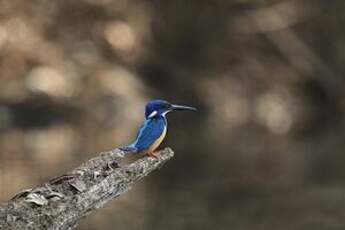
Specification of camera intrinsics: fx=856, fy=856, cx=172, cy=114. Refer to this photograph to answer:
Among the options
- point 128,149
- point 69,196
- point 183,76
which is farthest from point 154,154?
point 183,76

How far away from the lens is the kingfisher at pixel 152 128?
1359mm

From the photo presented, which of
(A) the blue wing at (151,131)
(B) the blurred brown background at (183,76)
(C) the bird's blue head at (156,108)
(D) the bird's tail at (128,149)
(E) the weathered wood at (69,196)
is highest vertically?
(B) the blurred brown background at (183,76)

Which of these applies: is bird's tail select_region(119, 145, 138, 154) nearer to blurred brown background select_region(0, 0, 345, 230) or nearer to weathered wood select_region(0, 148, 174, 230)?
weathered wood select_region(0, 148, 174, 230)

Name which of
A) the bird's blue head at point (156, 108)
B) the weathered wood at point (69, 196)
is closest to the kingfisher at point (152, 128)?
the bird's blue head at point (156, 108)

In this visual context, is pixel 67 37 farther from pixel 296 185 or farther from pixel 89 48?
pixel 296 185

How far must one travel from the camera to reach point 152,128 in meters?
1.42

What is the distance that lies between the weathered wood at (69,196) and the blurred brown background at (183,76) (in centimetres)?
688

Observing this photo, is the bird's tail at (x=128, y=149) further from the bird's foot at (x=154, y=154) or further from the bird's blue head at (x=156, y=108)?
the bird's blue head at (x=156, y=108)

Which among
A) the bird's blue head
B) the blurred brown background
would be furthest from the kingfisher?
the blurred brown background

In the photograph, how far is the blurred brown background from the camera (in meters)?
9.11

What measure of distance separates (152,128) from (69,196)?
0.40m

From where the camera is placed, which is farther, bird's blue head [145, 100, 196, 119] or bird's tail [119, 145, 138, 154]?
bird's blue head [145, 100, 196, 119]

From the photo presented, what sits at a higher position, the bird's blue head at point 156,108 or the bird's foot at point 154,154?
the bird's blue head at point 156,108

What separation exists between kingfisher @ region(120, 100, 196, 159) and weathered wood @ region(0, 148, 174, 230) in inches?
6.7
